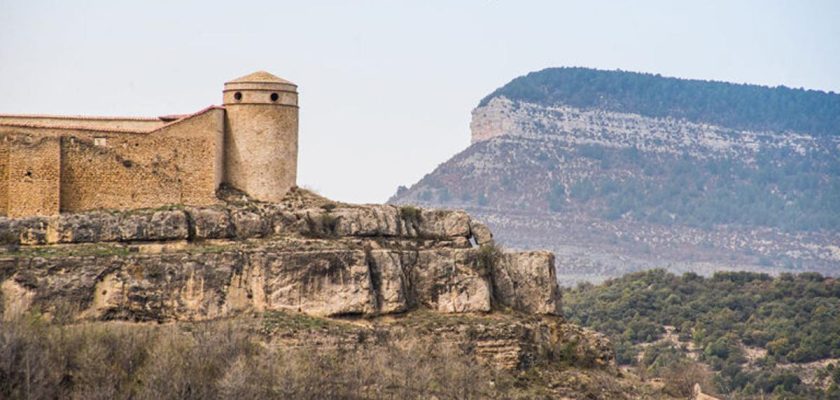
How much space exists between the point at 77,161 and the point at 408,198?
128 m

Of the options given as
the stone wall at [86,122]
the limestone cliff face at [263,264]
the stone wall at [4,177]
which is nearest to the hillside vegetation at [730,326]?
the limestone cliff face at [263,264]

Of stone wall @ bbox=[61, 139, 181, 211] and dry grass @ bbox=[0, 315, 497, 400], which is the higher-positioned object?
stone wall @ bbox=[61, 139, 181, 211]

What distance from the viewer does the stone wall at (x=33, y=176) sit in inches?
2655

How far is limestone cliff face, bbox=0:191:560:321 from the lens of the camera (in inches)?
2559

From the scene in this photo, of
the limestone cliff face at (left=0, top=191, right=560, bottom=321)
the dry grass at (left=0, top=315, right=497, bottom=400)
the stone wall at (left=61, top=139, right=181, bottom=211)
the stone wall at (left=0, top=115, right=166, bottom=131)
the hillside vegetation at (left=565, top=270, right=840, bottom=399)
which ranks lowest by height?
the hillside vegetation at (left=565, top=270, right=840, bottom=399)

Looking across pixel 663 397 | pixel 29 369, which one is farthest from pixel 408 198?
pixel 29 369

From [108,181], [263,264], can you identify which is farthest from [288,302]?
[108,181]

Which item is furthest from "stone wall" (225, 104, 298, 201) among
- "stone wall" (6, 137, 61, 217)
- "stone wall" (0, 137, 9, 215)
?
"stone wall" (0, 137, 9, 215)

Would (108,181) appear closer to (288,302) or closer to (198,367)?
(288,302)

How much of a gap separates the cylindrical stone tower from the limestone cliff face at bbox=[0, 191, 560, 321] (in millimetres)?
972

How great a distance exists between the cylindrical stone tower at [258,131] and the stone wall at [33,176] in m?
5.52

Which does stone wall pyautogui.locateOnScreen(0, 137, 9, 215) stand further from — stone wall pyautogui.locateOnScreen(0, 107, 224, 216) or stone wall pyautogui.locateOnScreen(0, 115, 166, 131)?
stone wall pyautogui.locateOnScreen(0, 115, 166, 131)

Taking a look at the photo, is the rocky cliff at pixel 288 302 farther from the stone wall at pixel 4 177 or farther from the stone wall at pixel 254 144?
the stone wall at pixel 4 177

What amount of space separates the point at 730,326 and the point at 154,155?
56.7 m
